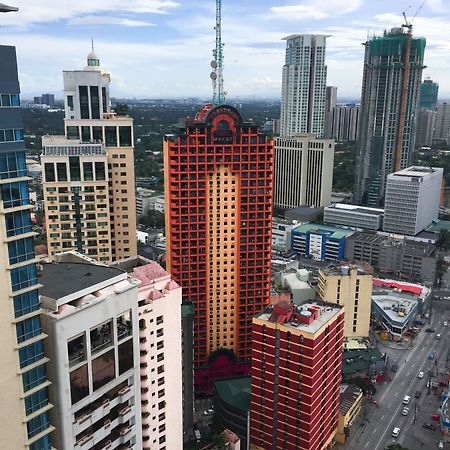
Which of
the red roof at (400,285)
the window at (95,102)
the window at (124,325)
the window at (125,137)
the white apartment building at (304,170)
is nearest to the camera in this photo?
the window at (124,325)

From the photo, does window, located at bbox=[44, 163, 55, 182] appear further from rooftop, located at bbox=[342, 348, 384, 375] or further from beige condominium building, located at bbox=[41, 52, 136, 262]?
rooftop, located at bbox=[342, 348, 384, 375]

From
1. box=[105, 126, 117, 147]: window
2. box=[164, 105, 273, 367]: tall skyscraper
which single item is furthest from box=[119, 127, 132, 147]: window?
box=[164, 105, 273, 367]: tall skyscraper

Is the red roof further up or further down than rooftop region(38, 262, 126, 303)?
further down

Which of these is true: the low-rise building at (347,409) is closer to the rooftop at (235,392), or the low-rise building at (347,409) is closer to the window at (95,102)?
the rooftop at (235,392)

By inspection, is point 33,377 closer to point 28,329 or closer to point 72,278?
point 28,329

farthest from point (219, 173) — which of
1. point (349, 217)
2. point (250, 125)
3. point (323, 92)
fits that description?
point (323, 92)

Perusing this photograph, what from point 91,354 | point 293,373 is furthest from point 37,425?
point 293,373

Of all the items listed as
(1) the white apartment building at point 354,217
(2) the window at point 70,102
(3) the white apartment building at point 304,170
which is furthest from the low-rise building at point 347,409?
(3) the white apartment building at point 304,170
